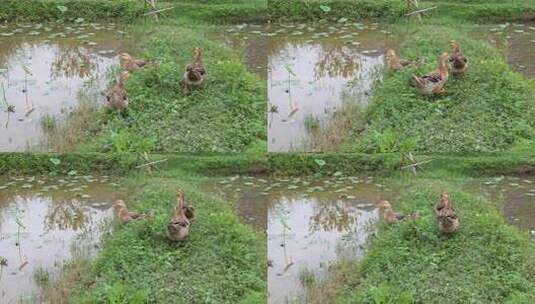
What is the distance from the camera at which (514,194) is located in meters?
15.3

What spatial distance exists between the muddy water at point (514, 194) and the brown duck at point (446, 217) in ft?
3.52

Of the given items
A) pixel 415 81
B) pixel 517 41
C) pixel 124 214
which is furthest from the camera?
pixel 517 41

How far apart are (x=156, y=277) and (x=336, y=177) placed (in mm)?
3239

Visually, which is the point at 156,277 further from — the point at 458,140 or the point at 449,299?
the point at 458,140

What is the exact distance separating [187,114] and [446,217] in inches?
154

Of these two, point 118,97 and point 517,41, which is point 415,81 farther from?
point 118,97

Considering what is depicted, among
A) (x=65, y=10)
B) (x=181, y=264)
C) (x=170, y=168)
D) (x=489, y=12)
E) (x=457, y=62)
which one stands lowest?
(x=181, y=264)

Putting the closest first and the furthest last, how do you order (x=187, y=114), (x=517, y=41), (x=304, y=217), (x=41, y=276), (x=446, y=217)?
(x=41, y=276)
(x=446, y=217)
(x=304, y=217)
(x=187, y=114)
(x=517, y=41)

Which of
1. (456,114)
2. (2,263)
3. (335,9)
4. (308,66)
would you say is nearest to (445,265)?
(456,114)

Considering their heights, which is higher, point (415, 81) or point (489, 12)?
point (489, 12)

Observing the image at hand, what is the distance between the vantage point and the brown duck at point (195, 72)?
53.0 feet

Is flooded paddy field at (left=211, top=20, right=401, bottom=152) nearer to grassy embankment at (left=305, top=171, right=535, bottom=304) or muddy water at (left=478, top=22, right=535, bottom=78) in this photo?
muddy water at (left=478, top=22, right=535, bottom=78)

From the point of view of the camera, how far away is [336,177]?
15.7 m

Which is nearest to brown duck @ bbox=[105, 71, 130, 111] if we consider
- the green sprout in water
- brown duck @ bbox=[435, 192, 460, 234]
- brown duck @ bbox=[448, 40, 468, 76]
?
the green sprout in water
